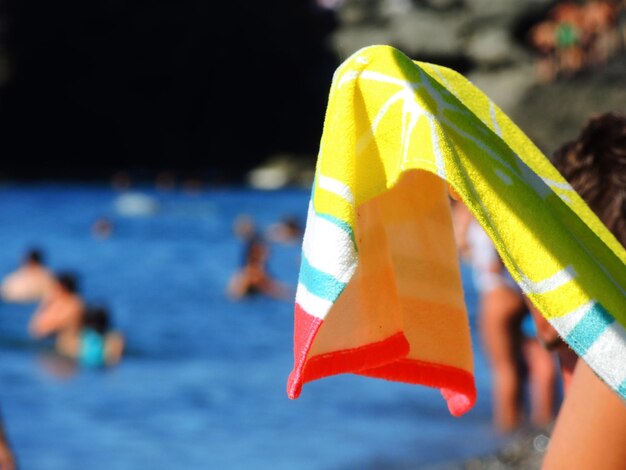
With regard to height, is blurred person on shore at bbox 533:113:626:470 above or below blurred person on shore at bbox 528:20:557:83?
below

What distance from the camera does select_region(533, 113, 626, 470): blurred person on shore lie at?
131 cm

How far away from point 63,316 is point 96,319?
0.69m

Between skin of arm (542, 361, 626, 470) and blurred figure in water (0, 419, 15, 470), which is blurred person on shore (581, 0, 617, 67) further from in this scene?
skin of arm (542, 361, 626, 470)

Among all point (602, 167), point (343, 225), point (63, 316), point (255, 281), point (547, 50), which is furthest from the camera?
point (547, 50)

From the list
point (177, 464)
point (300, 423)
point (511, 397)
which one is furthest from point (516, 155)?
point (300, 423)

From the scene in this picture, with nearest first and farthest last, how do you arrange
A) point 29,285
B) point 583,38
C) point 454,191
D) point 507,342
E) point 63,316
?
point 454,191, point 507,342, point 63,316, point 29,285, point 583,38

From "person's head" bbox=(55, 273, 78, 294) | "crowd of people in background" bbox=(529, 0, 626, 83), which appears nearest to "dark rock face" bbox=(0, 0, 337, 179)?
"crowd of people in background" bbox=(529, 0, 626, 83)

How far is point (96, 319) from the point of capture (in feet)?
28.2

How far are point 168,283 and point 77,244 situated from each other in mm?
3856

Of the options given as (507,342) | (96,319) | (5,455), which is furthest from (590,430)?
(96,319)

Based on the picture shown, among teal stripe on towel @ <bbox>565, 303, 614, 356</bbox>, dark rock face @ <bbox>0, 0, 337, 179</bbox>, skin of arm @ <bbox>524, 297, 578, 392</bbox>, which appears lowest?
teal stripe on towel @ <bbox>565, 303, 614, 356</bbox>

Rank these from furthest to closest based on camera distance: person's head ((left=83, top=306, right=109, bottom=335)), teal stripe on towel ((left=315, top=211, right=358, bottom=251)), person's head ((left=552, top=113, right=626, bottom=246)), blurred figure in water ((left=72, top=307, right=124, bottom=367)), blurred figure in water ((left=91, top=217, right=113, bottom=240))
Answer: blurred figure in water ((left=91, top=217, right=113, bottom=240))
blurred figure in water ((left=72, top=307, right=124, bottom=367))
person's head ((left=83, top=306, right=109, bottom=335))
person's head ((left=552, top=113, right=626, bottom=246))
teal stripe on towel ((left=315, top=211, right=358, bottom=251))

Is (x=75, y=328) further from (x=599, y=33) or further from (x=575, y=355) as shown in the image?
(x=599, y=33)

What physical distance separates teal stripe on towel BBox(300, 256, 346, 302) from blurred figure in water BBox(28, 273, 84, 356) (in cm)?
790
